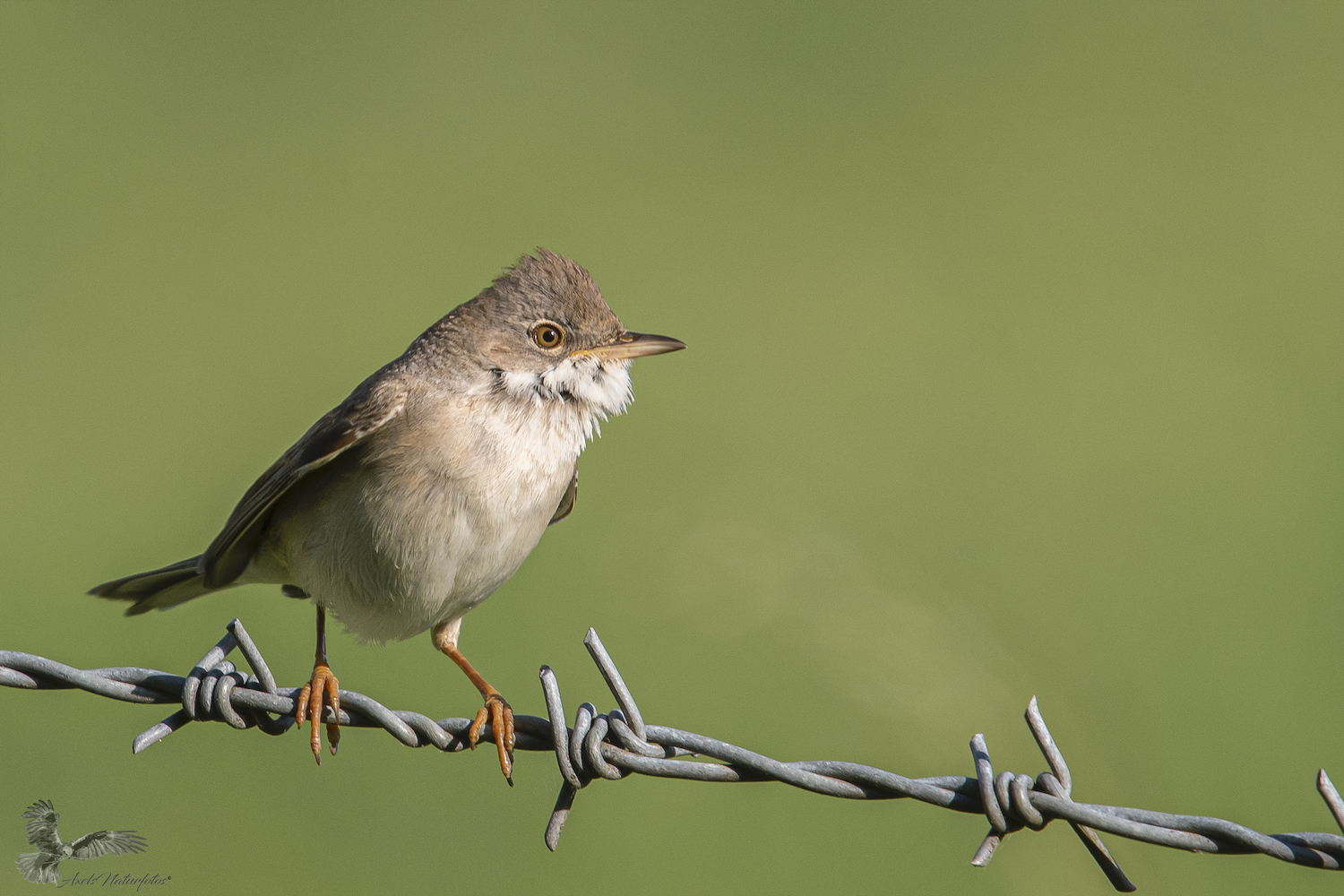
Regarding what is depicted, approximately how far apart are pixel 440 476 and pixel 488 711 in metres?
0.74

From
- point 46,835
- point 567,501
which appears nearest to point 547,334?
point 567,501

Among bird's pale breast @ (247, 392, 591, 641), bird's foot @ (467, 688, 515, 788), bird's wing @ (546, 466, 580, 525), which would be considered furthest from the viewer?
bird's wing @ (546, 466, 580, 525)

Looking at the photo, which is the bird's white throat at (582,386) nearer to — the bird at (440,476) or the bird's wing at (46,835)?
the bird at (440,476)

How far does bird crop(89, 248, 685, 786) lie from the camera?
3701mm

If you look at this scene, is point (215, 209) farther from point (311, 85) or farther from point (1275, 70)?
point (1275, 70)

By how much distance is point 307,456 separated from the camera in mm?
3814

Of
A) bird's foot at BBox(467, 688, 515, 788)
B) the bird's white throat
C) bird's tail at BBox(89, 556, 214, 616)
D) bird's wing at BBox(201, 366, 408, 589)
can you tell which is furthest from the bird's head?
bird's tail at BBox(89, 556, 214, 616)

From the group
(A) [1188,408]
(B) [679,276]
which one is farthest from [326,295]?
(A) [1188,408]

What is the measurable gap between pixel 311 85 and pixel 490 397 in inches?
285

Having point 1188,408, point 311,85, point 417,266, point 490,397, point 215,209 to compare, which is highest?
point 311,85

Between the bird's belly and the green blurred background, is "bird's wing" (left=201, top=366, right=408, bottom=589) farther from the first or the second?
the green blurred background

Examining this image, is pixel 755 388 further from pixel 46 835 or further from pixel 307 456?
pixel 46 835

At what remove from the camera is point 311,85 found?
10.1 metres

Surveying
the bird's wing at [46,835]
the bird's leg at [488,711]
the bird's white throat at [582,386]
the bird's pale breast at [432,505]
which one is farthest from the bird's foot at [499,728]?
the bird's wing at [46,835]
